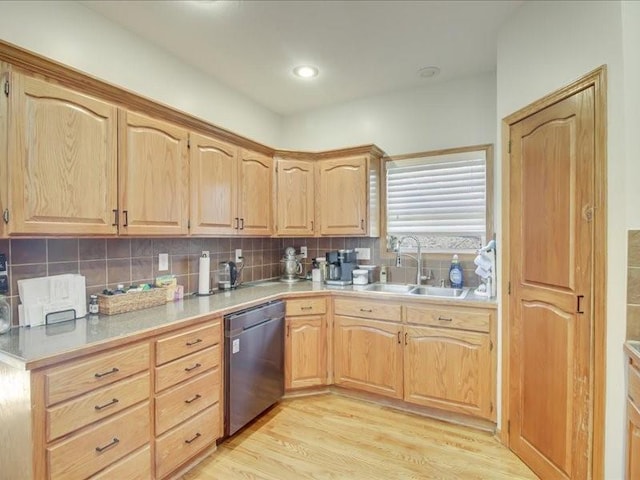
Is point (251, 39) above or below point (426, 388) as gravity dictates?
above

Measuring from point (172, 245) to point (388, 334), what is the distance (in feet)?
5.88

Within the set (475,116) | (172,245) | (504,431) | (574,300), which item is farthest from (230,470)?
(475,116)

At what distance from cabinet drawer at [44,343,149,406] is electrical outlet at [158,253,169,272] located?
878mm

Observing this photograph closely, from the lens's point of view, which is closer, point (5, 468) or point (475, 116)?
point (5, 468)

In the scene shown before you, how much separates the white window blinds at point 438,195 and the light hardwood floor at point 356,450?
1564 mm

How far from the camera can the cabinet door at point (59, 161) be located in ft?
4.81

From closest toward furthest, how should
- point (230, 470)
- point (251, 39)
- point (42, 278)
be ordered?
point (42, 278), point (230, 470), point (251, 39)

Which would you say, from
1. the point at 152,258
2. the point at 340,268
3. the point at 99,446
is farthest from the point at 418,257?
the point at 99,446

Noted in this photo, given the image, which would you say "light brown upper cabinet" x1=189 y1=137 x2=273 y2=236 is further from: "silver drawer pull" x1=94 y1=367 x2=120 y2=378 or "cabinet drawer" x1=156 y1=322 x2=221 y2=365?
"silver drawer pull" x1=94 y1=367 x2=120 y2=378

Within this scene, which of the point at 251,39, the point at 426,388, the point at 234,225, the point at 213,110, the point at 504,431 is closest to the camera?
the point at 504,431

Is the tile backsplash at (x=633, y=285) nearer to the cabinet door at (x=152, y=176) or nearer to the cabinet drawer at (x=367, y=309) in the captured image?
the cabinet drawer at (x=367, y=309)

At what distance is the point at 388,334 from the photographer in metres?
2.56

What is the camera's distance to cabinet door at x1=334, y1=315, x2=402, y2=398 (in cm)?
254

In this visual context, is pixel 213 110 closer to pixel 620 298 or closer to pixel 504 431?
pixel 620 298
